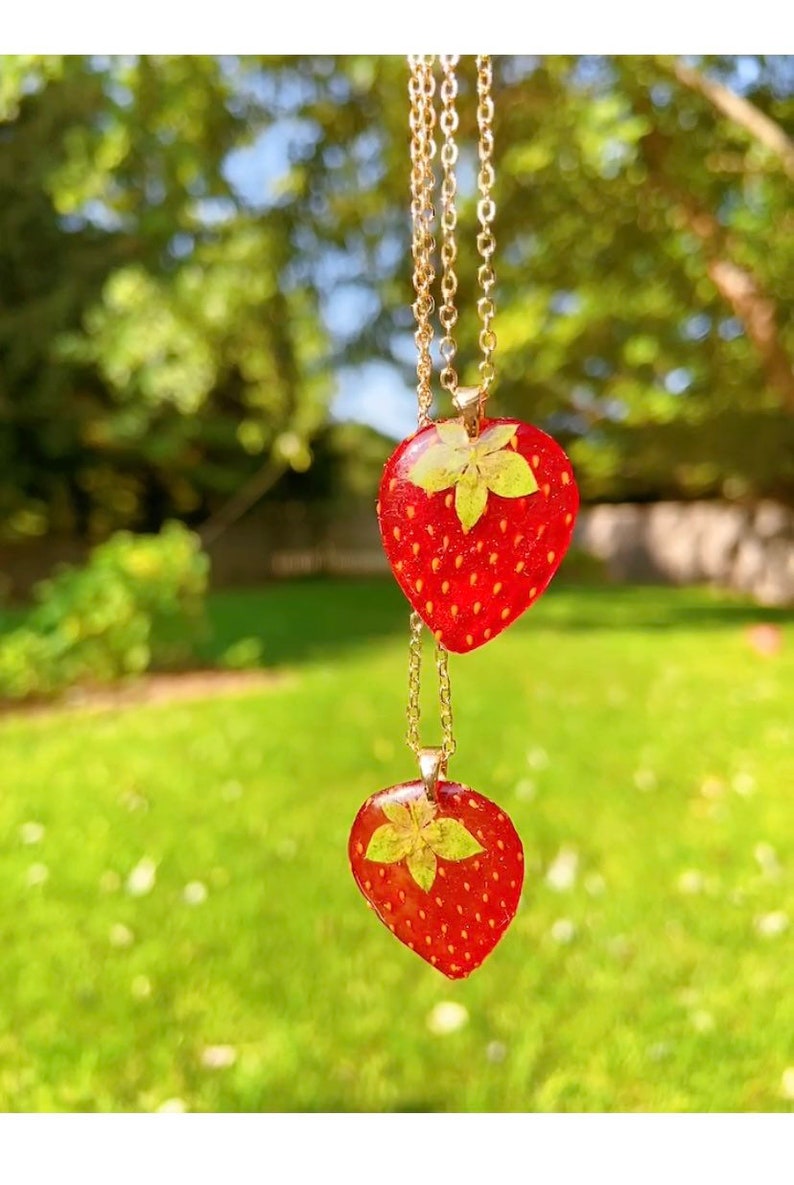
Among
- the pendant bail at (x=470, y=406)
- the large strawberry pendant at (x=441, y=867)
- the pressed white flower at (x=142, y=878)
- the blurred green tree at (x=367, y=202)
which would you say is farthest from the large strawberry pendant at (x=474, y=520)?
the blurred green tree at (x=367, y=202)

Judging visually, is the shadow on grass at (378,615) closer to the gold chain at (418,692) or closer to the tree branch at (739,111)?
the tree branch at (739,111)

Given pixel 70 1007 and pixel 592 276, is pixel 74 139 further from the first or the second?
pixel 70 1007

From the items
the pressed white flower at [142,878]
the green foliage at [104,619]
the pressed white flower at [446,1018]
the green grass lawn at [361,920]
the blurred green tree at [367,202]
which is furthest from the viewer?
the green foliage at [104,619]

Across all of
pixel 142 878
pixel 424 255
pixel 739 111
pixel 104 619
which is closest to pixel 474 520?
pixel 424 255

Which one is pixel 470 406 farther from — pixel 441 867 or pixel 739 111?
pixel 739 111

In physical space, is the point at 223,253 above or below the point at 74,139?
below

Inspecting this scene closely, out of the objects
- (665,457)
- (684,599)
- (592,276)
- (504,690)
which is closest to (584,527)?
(665,457)
